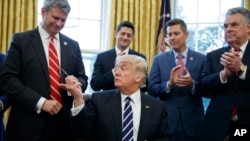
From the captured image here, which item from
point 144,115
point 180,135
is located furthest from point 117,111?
point 180,135

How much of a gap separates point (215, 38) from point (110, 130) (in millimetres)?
4285

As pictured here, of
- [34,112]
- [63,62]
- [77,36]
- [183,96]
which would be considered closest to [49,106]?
[34,112]

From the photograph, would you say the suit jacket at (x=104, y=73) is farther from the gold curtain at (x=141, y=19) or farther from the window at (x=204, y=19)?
the window at (x=204, y=19)

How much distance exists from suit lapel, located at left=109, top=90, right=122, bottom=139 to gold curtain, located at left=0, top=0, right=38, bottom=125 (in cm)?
286

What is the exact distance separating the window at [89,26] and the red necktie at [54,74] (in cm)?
320

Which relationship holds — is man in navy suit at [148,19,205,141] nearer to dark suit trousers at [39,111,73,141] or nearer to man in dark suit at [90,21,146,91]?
man in dark suit at [90,21,146,91]

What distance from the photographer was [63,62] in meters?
3.17

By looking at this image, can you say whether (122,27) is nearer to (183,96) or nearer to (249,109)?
(183,96)

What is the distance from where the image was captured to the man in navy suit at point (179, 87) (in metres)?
Result: 3.71

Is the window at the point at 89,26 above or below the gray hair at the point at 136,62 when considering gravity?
above

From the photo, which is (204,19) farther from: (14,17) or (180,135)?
(180,135)

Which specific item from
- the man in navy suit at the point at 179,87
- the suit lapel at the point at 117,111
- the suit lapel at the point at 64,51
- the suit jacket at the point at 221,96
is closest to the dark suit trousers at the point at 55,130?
the suit lapel at the point at 64,51

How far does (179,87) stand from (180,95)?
0.08 meters

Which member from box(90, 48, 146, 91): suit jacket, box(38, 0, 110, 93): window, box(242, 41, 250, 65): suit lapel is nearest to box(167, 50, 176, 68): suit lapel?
box(90, 48, 146, 91): suit jacket
